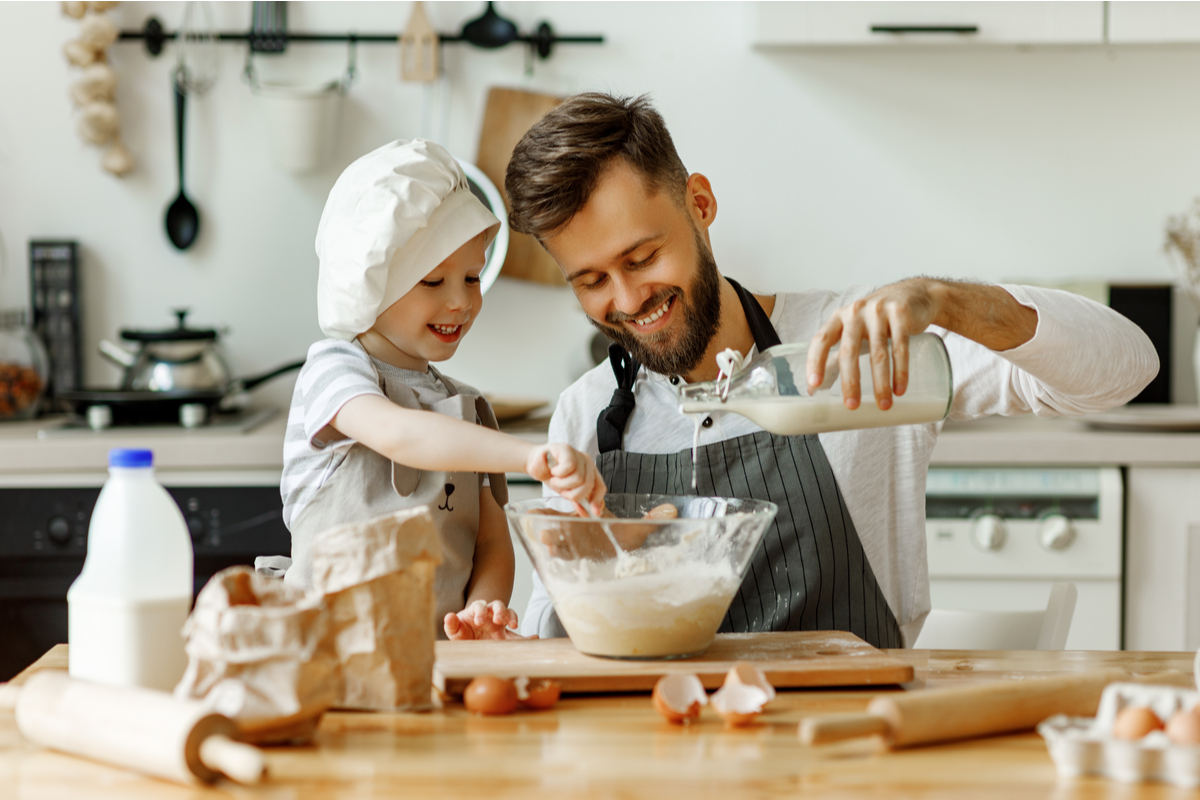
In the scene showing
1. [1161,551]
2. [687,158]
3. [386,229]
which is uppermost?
[687,158]

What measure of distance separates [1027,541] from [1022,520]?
1.6 inches

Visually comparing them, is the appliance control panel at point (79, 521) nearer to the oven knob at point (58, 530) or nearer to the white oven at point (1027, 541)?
the oven knob at point (58, 530)

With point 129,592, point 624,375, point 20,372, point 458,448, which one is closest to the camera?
point 129,592

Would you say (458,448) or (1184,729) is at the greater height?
(458,448)

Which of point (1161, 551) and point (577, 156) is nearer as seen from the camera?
point (577, 156)

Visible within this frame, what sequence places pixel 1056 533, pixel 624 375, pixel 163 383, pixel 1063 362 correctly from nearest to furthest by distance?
pixel 1063 362
pixel 624 375
pixel 1056 533
pixel 163 383

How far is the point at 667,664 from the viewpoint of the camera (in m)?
1.13

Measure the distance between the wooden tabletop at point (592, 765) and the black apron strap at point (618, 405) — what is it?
27.6 inches

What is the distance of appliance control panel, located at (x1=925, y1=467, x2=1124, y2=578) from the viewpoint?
2.44 m

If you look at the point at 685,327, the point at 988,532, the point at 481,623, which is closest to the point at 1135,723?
the point at 481,623

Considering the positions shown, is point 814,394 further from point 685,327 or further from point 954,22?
point 954,22

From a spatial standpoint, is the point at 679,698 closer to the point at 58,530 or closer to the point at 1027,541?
the point at 1027,541

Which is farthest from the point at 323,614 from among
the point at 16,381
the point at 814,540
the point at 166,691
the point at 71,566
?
the point at 16,381

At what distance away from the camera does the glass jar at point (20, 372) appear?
2816mm
